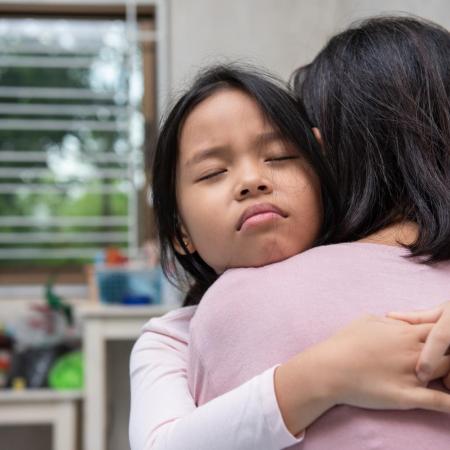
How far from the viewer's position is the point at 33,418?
2346mm

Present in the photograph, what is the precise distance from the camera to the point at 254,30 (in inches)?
112

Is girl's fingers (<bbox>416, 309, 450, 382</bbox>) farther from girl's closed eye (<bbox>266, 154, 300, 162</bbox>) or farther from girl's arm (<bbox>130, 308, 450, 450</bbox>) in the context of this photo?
girl's closed eye (<bbox>266, 154, 300, 162</bbox>)

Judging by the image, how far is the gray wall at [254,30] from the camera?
9.11 feet

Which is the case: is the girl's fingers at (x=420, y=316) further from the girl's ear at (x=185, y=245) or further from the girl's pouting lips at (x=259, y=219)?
the girl's ear at (x=185, y=245)

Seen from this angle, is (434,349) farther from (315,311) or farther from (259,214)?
(259,214)

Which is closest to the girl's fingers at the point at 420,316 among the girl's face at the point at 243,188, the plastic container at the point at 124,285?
the girl's face at the point at 243,188

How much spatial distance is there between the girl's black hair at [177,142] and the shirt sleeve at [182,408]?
9cm

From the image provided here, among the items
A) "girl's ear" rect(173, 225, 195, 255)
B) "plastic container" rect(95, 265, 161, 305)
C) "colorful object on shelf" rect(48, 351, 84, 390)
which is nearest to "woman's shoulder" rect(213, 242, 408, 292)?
"girl's ear" rect(173, 225, 195, 255)

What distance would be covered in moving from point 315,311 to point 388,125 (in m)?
0.23

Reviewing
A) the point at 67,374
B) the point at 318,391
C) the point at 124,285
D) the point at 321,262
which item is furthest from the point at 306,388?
the point at 67,374

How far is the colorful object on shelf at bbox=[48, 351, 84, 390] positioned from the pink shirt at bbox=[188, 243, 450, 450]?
1.94 metres

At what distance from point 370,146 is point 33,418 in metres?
1.87

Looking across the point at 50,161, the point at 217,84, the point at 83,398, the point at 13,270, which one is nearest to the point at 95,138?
the point at 50,161

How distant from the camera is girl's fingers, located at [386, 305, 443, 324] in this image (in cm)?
57
